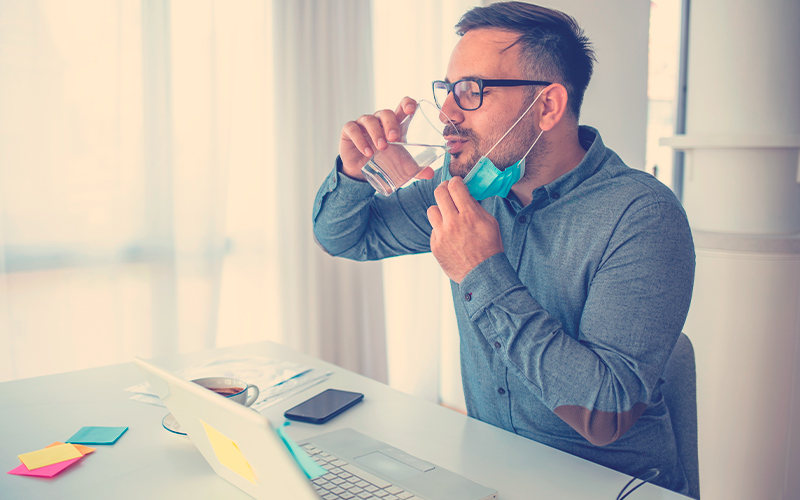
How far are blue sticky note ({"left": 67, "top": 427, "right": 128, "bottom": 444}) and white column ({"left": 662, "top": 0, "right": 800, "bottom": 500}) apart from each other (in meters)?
2.00

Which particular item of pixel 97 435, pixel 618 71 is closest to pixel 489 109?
pixel 97 435

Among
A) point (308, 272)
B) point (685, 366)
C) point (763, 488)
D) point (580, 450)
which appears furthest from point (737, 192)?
point (308, 272)

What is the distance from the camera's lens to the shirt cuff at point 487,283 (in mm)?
1059

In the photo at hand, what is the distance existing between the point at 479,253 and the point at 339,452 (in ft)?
1.42

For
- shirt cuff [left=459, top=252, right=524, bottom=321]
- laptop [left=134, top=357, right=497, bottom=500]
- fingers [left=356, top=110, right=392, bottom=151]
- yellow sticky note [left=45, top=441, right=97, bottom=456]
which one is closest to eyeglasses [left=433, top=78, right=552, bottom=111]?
fingers [left=356, top=110, right=392, bottom=151]

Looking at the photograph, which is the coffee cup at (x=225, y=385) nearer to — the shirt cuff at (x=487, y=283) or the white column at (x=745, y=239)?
the shirt cuff at (x=487, y=283)

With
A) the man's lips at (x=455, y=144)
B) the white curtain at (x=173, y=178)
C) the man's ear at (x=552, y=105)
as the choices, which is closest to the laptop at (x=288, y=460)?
the man's lips at (x=455, y=144)

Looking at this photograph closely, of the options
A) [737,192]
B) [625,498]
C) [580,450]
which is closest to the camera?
[625,498]

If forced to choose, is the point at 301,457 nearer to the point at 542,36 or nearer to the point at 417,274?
the point at 542,36

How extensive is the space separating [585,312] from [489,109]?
51 centimetres

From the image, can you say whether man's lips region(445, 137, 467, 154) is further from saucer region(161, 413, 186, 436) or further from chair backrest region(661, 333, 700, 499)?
saucer region(161, 413, 186, 436)

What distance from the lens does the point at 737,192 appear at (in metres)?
2.30

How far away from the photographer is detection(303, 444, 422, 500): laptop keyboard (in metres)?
0.79

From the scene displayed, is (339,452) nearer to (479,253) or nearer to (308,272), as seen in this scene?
(479,253)
